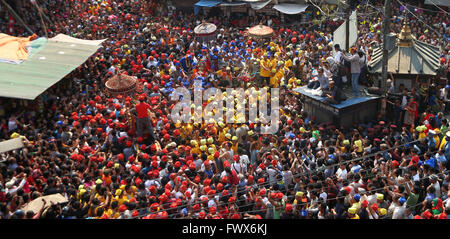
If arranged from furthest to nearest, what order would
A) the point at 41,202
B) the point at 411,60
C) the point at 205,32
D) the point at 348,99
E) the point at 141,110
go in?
the point at 205,32 < the point at 411,60 < the point at 348,99 < the point at 141,110 < the point at 41,202

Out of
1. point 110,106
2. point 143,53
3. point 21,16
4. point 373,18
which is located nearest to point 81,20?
point 21,16

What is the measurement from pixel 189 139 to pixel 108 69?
19.5ft

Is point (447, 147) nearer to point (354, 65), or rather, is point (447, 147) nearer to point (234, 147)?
point (354, 65)

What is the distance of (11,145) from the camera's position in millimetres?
10789

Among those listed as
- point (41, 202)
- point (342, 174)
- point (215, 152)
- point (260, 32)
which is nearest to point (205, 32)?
point (260, 32)

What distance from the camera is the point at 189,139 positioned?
1230 centimetres

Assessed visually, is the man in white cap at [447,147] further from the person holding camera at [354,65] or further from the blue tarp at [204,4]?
the blue tarp at [204,4]

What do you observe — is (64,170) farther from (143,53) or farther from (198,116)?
(143,53)

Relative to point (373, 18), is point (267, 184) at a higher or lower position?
lower

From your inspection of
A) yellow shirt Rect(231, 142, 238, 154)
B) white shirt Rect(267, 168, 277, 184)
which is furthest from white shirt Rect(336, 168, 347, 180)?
yellow shirt Rect(231, 142, 238, 154)

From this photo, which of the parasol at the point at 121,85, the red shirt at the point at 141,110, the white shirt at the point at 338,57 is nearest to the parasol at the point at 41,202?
the red shirt at the point at 141,110

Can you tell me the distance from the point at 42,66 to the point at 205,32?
6623mm

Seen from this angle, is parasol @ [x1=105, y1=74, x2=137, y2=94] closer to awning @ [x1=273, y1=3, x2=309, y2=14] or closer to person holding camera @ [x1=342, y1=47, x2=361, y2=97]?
person holding camera @ [x1=342, y1=47, x2=361, y2=97]
